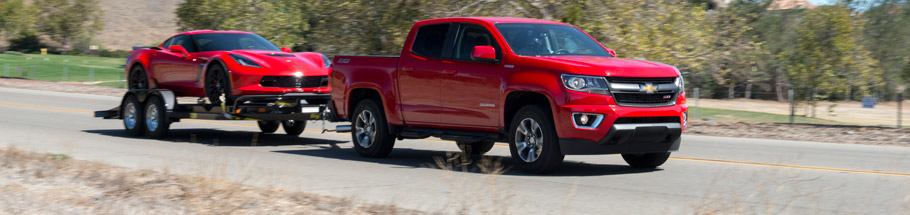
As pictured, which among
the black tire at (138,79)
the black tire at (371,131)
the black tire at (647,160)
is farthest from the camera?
the black tire at (138,79)

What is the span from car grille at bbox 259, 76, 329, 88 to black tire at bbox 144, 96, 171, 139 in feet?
5.77

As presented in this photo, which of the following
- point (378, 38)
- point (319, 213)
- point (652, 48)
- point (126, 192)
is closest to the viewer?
point (319, 213)

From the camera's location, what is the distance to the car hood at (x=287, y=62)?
14.4 meters

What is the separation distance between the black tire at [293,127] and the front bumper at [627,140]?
770 centimetres

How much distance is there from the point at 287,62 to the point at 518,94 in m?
5.01

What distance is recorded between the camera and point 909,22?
2158 inches

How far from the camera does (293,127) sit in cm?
1692

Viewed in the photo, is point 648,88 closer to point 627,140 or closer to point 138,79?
point 627,140

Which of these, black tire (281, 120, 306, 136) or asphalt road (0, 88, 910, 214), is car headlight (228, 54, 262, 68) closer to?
asphalt road (0, 88, 910, 214)

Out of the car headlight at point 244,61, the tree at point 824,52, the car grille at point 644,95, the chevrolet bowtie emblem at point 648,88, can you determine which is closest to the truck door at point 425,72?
the car grille at point 644,95

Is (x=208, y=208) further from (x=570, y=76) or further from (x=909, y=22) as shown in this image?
(x=909, y=22)

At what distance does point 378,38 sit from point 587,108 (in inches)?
693

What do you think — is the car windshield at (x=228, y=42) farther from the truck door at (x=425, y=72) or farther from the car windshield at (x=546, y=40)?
the car windshield at (x=546, y=40)

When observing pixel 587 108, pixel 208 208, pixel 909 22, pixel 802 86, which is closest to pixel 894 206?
pixel 587 108
